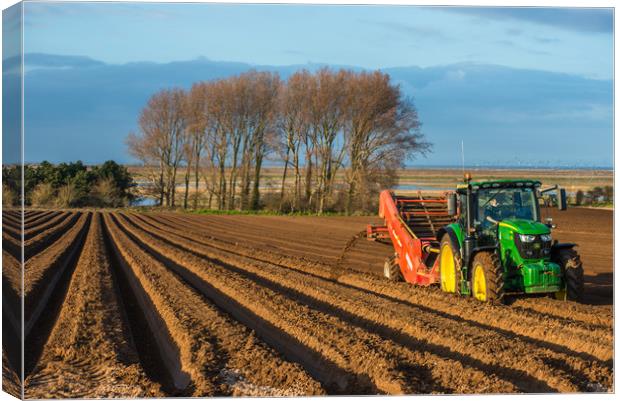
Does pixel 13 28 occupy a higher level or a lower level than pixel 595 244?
higher

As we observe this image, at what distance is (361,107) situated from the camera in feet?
68.6

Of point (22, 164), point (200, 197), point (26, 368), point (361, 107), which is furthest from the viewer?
point (361, 107)

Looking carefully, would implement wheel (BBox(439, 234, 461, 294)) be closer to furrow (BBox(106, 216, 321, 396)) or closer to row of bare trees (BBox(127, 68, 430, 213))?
furrow (BBox(106, 216, 321, 396))

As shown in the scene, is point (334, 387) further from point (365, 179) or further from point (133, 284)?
point (365, 179)

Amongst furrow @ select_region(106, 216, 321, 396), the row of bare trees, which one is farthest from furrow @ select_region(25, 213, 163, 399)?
the row of bare trees

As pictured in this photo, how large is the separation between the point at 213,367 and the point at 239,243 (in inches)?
542

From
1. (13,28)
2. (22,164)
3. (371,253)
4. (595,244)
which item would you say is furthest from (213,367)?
(595,244)

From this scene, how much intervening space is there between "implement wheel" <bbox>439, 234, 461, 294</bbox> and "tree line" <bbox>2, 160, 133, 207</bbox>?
4712 millimetres

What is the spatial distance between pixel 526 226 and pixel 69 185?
5.78 meters

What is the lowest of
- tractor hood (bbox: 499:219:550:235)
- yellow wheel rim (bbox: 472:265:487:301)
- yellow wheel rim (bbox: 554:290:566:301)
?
yellow wheel rim (bbox: 554:290:566:301)

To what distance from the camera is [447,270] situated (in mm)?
12703

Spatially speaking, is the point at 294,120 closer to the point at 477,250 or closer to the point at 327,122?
the point at 327,122

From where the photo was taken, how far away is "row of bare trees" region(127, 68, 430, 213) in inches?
659

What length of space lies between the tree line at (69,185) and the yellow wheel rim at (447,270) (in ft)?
15.6
